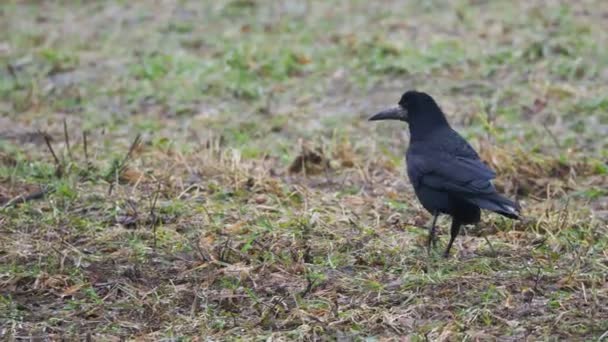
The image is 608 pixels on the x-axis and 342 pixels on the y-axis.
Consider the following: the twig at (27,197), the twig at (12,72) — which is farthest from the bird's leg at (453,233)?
the twig at (12,72)

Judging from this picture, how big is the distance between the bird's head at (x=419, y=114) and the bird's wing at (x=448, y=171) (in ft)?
0.67

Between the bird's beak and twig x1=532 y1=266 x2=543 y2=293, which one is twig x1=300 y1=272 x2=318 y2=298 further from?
the bird's beak

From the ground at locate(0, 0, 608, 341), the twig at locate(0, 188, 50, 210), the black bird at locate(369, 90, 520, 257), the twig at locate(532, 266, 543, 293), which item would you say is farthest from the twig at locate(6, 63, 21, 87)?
the twig at locate(532, 266, 543, 293)

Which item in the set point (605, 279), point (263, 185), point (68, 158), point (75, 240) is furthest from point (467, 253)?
point (68, 158)

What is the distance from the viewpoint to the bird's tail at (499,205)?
589 cm

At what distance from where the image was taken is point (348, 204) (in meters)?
7.29

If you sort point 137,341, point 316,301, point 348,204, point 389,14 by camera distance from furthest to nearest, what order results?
point 389,14 < point 348,204 < point 316,301 < point 137,341

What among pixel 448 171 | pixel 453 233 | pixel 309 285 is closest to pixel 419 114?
pixel 448 171

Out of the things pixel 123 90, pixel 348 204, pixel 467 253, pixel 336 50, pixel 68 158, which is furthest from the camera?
pixel 336 50

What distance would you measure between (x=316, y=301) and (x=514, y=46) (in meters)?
5.61

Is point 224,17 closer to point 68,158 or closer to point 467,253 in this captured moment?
point 68,158

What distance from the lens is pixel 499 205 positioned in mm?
5930

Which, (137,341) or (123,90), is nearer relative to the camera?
(137,341)

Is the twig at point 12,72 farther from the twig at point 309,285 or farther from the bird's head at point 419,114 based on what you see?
the twig at point 309,285
